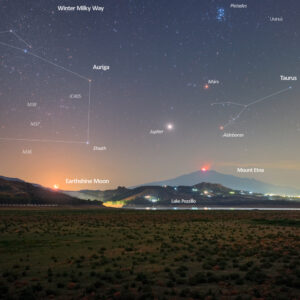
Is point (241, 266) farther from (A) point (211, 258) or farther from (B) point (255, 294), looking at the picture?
(B) point (255, 294)

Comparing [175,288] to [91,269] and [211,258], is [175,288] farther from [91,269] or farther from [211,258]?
[211,258]

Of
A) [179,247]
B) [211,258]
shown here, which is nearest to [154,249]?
[179,247]

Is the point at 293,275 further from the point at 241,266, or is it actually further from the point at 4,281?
the point at 4,281

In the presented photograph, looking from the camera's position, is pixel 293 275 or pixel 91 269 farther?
pixel 91 269

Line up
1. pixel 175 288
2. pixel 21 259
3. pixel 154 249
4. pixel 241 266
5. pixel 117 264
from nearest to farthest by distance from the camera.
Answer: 1. pixel 175 288
2. pixel 241 266
3. pixel 117 264
4. pixel 21 259
5. pixel 154 249

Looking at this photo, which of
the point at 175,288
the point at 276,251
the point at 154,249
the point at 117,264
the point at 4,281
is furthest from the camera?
the point at 154,249

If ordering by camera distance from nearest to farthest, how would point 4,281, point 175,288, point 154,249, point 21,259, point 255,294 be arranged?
point 255,294
point 175,288
point 4,281
point 21,259
point 154,249

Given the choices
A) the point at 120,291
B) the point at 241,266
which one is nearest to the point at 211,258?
the point at 241,266

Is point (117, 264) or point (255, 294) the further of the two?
point (117, 264)

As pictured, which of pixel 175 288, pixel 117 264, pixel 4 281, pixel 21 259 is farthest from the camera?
pixel 21 259
